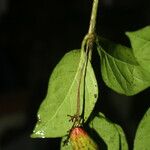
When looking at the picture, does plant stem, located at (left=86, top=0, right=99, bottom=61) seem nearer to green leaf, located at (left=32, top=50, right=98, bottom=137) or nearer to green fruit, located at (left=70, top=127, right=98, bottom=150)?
green leaf, located at (left=32, top=50, right=98, bottom=137)

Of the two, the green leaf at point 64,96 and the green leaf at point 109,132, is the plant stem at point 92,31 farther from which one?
the green leaf at point 109,132

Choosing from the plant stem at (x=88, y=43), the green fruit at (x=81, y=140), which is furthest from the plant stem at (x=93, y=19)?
the green fruit at (x=81, y=140)

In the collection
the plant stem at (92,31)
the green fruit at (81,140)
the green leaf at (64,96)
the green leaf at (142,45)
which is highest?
the plant stem at (92,31)

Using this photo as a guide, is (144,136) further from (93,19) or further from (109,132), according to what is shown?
(93,19)

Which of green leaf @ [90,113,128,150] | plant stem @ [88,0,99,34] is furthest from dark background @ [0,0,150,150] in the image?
plant stem @ [88,0,99,34]

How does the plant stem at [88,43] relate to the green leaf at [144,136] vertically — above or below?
above

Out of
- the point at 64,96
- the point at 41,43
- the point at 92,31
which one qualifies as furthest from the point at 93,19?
the point at 41,43
